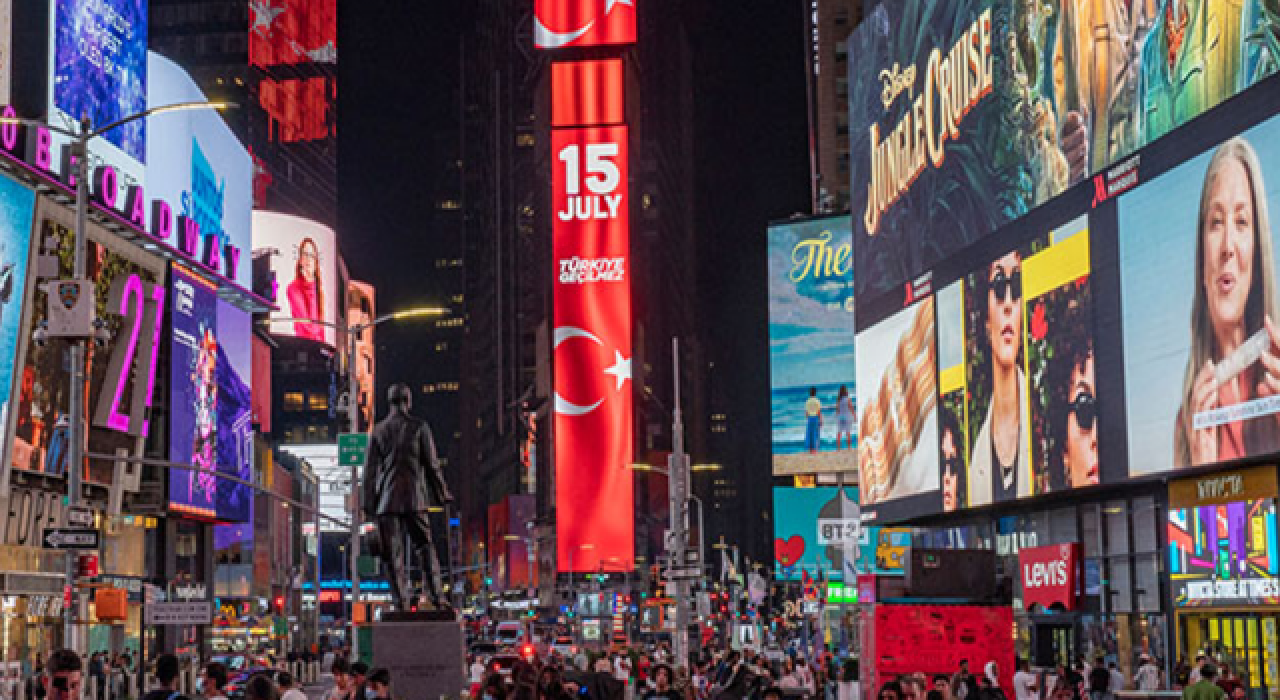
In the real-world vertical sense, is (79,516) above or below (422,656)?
above

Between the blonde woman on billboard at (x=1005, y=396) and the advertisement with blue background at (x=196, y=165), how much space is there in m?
42.2

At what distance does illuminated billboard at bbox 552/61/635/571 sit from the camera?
5477 inches

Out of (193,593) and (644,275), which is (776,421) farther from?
(644,275)

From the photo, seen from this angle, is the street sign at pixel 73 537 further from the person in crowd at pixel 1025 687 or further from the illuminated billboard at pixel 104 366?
the illuminated billboard at pixel 104 366

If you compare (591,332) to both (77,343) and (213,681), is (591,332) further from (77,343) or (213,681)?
(213,681)

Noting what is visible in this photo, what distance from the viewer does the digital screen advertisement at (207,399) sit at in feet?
259

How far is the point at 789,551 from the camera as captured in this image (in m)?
108

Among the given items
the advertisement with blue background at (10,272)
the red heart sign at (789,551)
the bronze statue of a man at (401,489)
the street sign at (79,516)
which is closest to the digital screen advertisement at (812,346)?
the red heart sign at (789,551)

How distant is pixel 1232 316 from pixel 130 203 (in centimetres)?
4866

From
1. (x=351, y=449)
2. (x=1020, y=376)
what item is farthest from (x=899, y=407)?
(x=351, y=449)

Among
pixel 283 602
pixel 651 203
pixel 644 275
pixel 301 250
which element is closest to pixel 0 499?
pixel 283 602

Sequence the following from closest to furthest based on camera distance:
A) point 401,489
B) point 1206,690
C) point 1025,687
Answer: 1. point 1206,690
2. point 401,489
3. point 1025,687

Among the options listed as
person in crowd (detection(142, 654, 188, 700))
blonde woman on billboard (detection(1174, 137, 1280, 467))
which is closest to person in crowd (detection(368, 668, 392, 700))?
person in crowd (detection(142, 654, 188, 700))

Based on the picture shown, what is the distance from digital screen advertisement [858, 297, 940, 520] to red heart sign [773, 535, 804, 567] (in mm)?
37986
